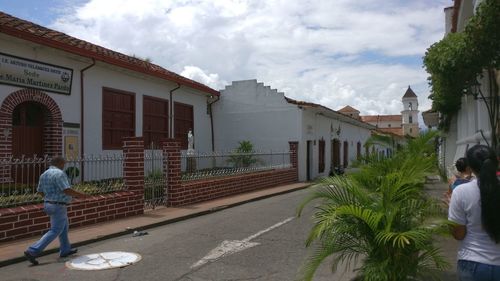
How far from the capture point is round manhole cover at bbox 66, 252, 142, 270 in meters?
7.07

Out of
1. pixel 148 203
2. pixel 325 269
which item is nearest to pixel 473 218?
pixel 325 269

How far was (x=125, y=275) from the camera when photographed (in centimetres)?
655

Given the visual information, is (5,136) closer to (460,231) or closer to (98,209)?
(98,209)

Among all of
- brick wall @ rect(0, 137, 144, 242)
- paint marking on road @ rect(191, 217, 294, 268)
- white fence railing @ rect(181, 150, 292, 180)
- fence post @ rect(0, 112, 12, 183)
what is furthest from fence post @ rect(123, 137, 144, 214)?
paint marking on road @ rect(191, 217, 294, 268)

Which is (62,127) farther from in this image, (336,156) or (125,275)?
(336,156)

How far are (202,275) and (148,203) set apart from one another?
20.4 ft

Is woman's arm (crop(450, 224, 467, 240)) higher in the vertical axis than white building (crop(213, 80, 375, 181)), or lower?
lower

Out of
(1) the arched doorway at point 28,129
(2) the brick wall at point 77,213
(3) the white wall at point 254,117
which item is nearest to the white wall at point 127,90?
(1) the arched doorway at point 28,129

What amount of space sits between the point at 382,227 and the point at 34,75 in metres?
11.3

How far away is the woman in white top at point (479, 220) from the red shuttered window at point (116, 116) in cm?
1400

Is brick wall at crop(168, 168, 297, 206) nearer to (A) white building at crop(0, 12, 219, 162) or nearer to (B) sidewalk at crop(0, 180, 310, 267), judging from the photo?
(B) sidewalk at crop(0, 180, 310, 267)

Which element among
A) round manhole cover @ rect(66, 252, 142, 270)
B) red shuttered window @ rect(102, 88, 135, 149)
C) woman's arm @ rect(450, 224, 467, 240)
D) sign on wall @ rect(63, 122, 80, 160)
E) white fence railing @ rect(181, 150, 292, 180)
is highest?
red shuttered window @ rect(102, 88, 135, 149)

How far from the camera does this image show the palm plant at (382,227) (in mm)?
4500

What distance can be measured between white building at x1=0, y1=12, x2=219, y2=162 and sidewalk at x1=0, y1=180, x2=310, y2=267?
3.98m
